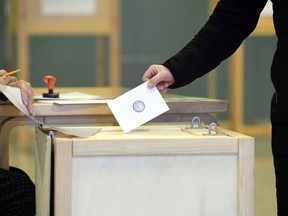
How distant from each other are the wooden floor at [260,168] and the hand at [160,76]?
5.09ft

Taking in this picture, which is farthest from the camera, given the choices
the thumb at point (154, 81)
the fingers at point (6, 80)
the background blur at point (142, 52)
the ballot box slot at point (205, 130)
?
the background blur at point (142, 52)

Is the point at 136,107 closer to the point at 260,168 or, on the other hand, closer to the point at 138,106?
the point at 138,106

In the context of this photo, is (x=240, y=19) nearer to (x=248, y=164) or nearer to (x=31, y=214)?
(x=248, y=164)

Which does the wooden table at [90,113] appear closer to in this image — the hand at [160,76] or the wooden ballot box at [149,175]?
the hand at [160,76]

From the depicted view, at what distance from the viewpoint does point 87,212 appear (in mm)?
1199

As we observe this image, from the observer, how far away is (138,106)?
53.9 inches

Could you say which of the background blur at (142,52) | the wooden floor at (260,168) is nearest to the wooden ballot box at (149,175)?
the wooden floor at (260,168)

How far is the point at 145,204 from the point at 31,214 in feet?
1.49

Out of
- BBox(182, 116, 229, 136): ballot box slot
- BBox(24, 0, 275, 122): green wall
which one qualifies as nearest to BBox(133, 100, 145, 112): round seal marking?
BBox(182, 116, 229, 136): ballot box slot

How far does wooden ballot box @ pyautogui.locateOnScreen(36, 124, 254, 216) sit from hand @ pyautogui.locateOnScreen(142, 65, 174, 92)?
0.74 feet

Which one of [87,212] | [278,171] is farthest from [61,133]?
[278,171]

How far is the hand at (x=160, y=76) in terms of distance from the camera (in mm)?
1447

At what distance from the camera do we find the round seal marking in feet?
4.49

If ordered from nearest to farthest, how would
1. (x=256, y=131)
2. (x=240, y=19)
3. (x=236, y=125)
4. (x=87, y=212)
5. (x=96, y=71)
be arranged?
(x=87, y=212), (x=240, y=19), (x=236, y=125), (x=256, y=131), (x=96, y=71)
